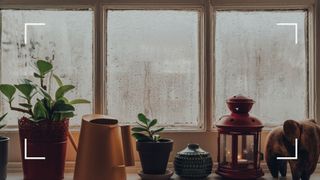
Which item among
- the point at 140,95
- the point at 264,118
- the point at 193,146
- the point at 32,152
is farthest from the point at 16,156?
the point at 264,118

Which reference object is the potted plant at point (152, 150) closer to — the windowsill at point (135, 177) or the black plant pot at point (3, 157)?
the windowsill at point (135, 177)

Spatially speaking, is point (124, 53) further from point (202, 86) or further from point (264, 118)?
point (264, 118)

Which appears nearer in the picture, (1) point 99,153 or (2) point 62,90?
(1) point 99,153

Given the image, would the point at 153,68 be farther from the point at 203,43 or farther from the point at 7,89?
the point at 7,89

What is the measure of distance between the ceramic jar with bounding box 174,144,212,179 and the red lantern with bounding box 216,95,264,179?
→ 8 centimetres

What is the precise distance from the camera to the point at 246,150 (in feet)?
5.64

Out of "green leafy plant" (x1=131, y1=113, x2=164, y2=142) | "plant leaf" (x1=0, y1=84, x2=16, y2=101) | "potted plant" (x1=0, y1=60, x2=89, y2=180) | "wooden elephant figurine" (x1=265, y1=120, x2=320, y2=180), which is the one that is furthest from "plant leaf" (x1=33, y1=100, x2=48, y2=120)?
"wooden elephant figurine" (x1=265, y1=120, x2=320, y2=180)

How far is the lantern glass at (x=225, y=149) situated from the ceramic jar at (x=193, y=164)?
10 centimetres

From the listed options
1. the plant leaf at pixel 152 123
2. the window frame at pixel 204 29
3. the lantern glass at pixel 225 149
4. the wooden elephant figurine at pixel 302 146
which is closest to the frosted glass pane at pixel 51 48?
the window frame at pixel 204 29

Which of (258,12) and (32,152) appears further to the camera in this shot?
(258,12)

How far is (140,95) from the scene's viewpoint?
6.21 ft

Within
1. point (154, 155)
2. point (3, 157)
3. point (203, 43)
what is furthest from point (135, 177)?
point (203, 43)

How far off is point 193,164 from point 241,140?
0.69 feet

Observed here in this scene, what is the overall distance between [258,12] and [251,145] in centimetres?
59
